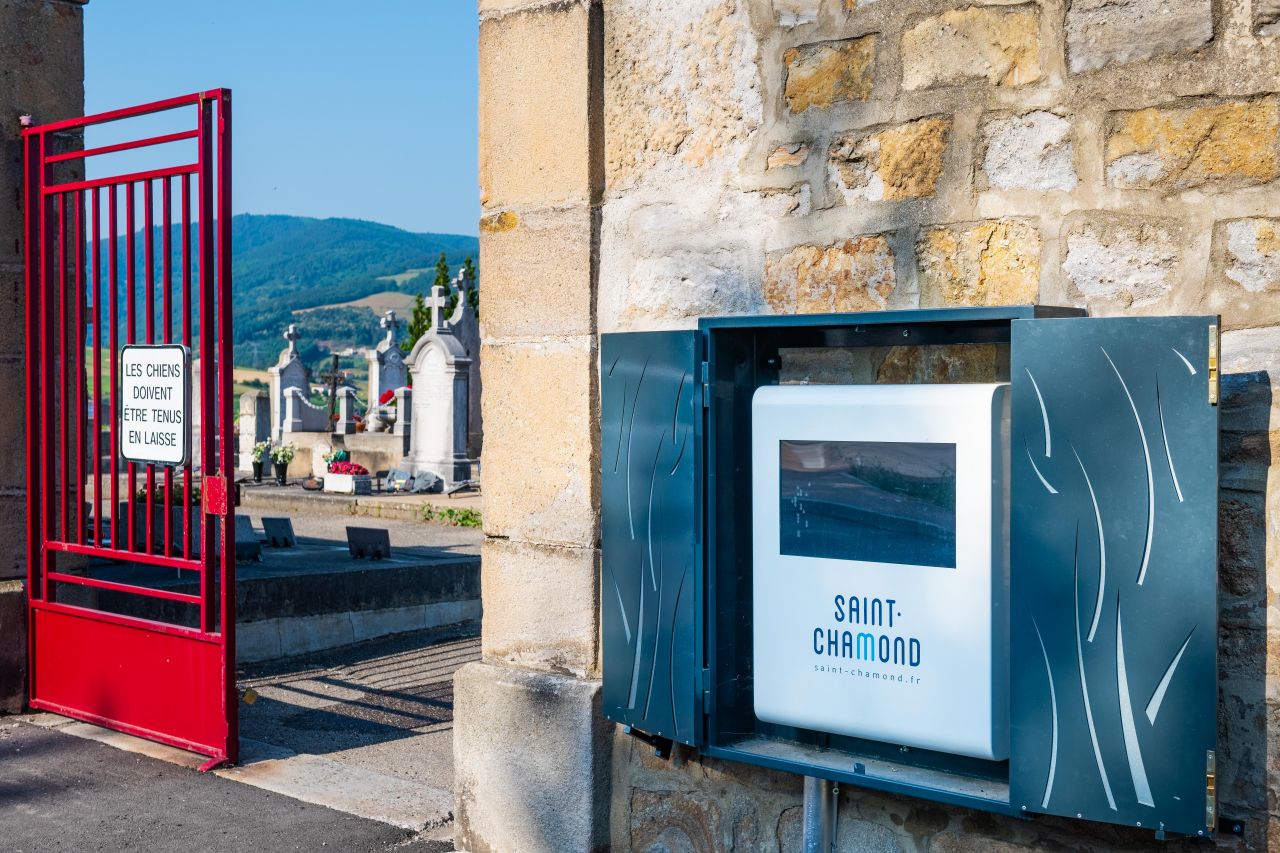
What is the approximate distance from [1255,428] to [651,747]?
1.72 metres

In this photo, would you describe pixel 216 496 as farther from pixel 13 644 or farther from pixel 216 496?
pixel 13 644

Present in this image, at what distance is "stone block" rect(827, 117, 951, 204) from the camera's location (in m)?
3.07

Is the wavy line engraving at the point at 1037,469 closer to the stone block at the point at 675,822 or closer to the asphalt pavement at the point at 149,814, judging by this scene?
the stone block at the point at 675,822

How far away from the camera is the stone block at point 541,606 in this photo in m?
3.70

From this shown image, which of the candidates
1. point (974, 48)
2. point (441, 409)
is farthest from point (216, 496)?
point (441, 409)

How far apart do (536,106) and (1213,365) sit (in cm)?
194

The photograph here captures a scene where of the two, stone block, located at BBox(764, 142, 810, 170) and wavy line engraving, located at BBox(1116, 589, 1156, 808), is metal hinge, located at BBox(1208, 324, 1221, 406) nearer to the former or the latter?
wavy line engraving, located at BBox(1116, 589, 1156, 808)

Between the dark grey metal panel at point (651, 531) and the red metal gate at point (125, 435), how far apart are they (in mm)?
1892

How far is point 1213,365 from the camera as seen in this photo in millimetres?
2490

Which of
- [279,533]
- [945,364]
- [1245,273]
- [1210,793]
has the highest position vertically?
[1245,273]

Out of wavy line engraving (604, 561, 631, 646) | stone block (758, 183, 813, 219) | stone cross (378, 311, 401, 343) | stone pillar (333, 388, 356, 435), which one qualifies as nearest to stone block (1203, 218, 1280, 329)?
stone block (758, 183, 813, 219)

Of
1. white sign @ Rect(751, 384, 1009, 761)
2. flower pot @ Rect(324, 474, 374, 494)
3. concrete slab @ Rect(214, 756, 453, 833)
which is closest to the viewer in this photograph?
white sign @ Rect(751, 384, 1009, 761)

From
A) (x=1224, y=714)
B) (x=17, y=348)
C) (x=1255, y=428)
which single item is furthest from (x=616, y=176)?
(x=17, y=348)

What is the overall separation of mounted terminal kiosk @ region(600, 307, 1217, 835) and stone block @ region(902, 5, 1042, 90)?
549 millimetres
